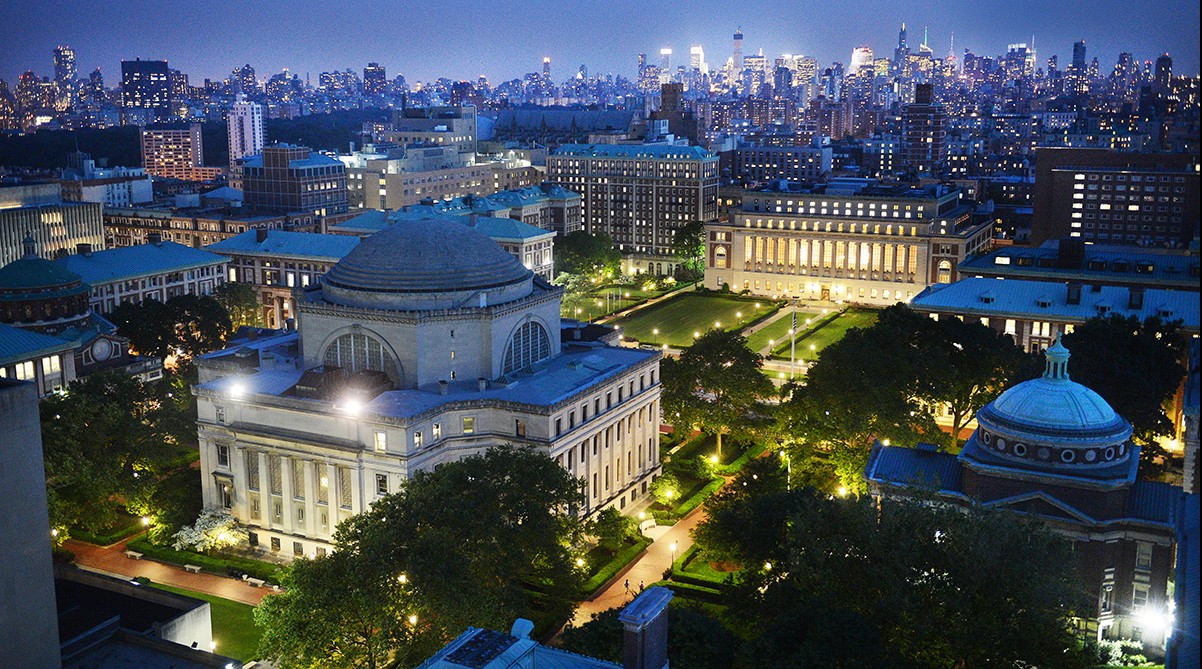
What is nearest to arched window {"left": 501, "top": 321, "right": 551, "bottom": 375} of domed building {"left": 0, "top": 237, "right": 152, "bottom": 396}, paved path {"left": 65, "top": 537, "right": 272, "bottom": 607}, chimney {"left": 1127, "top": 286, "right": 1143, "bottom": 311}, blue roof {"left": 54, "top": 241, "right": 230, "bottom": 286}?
paved path {"left": 65, "top": 537, "right": 272, "bottom": 607}

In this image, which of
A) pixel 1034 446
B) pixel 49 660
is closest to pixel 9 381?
pixel 49 660

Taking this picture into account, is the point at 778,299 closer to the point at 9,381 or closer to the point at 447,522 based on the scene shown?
the point at 447,522

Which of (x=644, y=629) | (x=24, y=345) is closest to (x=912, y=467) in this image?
(x=644, y=629)

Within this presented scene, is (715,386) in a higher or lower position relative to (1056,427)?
lower

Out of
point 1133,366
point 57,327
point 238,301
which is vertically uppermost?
point 57,327

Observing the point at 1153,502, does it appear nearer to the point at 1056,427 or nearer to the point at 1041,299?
the point at 1056,427
